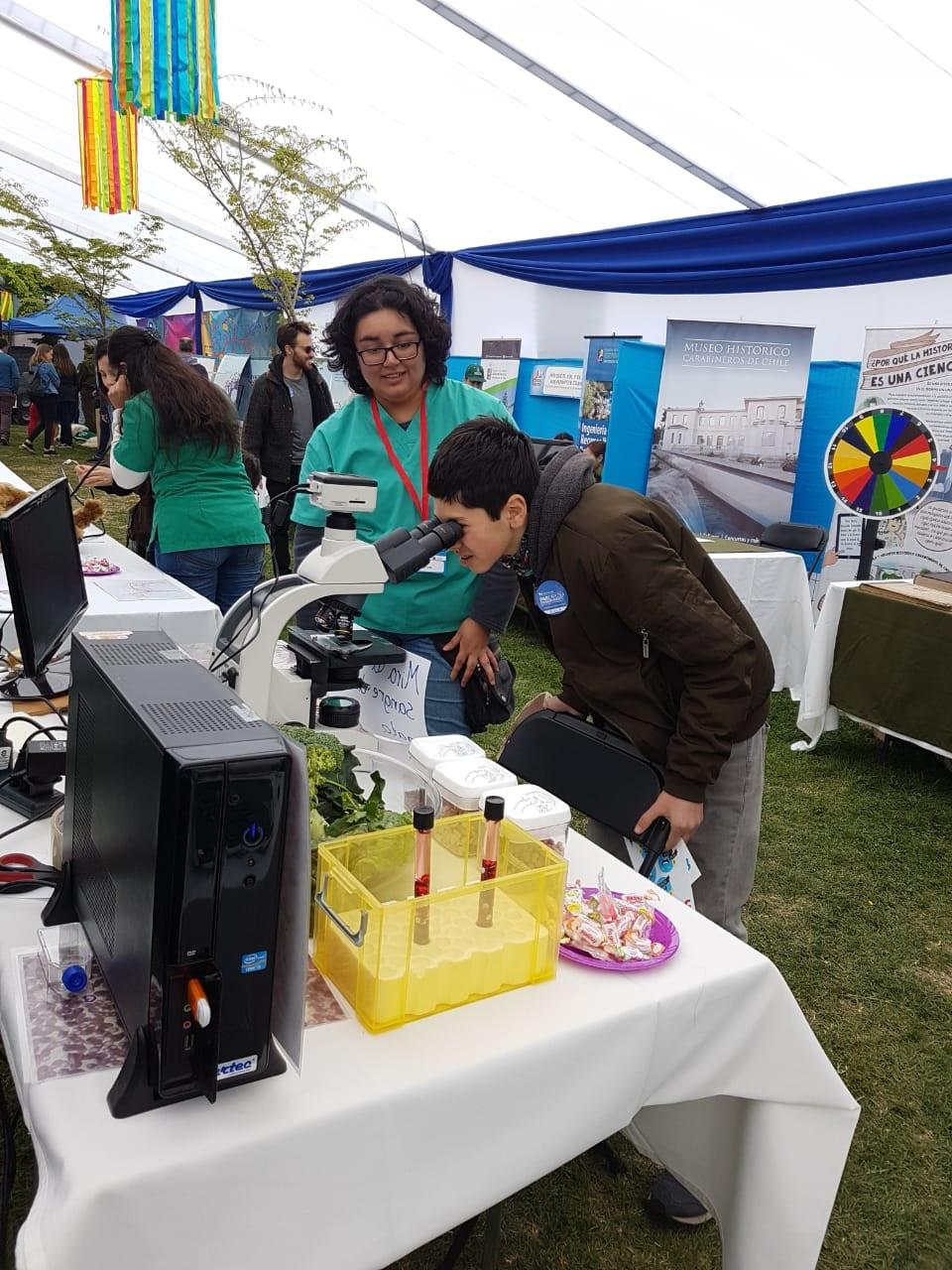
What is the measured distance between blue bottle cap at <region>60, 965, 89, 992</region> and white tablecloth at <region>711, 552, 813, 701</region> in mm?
3714

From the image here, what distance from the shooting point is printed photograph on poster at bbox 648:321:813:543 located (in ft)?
17.5

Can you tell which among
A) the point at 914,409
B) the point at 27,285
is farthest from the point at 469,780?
the point at 27,285

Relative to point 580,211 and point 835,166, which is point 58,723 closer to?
point 835,166

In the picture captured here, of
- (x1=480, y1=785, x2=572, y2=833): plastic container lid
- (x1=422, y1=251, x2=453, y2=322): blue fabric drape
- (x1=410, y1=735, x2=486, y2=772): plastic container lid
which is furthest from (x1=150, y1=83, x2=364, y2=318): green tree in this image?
(x1=480, y1=785, x2=572, y2=833): plastic container lid

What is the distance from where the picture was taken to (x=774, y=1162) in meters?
1.08

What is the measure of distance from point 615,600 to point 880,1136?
4.04ft

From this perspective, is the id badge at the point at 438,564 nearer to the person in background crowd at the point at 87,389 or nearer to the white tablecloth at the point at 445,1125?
the white tablecloth at the point at 445,1125

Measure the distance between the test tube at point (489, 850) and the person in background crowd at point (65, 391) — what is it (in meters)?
13.4

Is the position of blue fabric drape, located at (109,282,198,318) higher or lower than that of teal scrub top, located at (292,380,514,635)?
higher

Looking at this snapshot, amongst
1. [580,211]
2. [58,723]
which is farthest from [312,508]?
[580,211]

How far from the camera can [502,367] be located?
26.6 feet

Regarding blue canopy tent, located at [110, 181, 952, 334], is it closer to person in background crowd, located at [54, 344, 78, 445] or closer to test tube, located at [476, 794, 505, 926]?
test tube, located at [476, 794, 505, 926]

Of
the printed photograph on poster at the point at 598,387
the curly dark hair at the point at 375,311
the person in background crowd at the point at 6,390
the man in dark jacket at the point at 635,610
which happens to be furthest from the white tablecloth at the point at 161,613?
the person in background crowd at the point at 6,390

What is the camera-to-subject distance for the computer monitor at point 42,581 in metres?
1.49
